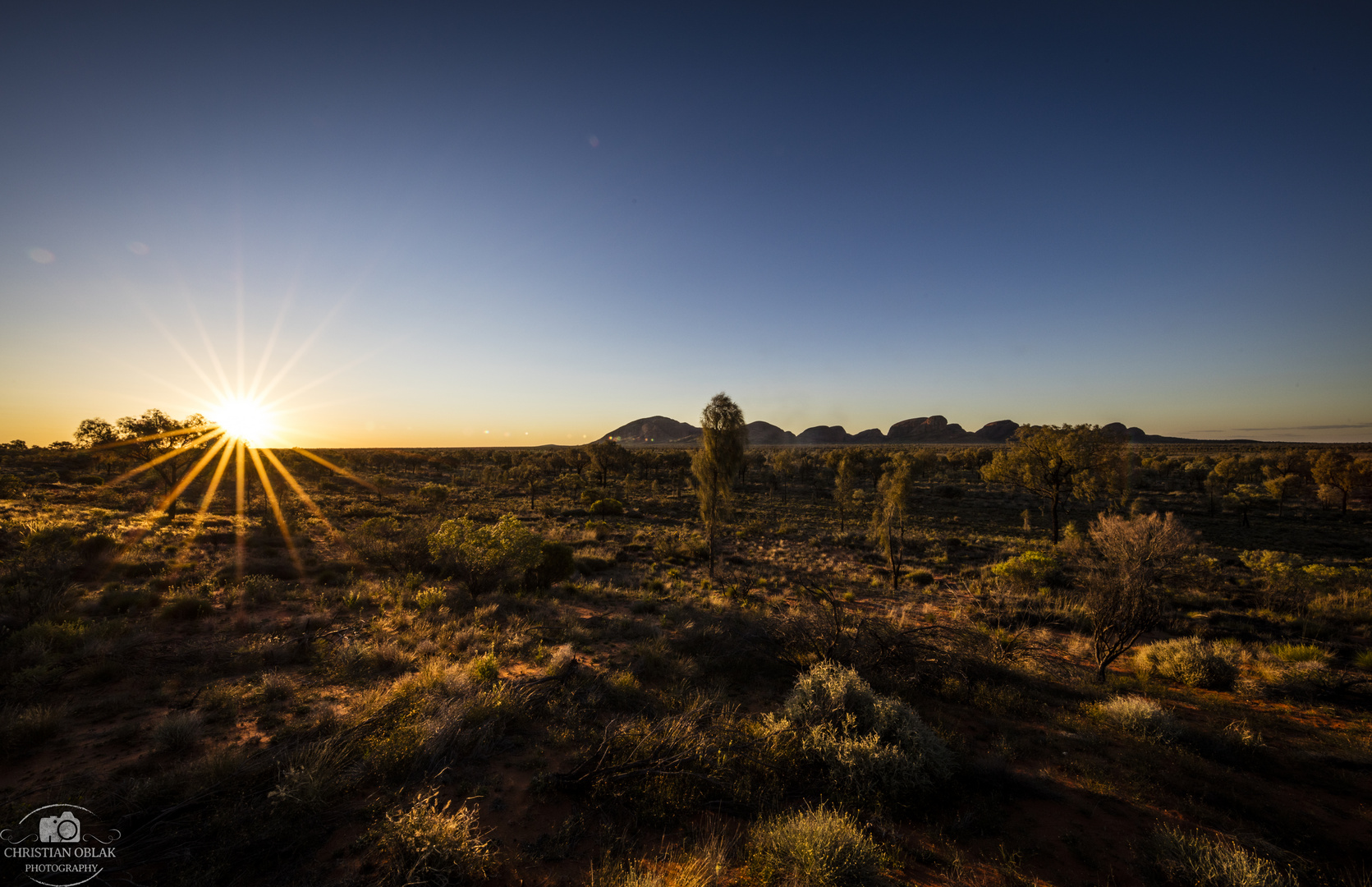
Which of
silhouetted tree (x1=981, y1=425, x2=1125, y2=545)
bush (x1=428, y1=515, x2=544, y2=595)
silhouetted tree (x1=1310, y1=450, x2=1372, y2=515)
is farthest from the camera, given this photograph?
silhouetted tree (x1=1310, y1=450, x2=1372, y2=515)

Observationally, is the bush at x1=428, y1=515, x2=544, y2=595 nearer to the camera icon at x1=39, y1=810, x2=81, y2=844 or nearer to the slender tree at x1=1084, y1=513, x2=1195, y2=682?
the camera icon at x1=39, y1=810, x2=81, y2=844

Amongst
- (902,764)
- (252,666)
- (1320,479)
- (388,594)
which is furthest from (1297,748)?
(1320,479)

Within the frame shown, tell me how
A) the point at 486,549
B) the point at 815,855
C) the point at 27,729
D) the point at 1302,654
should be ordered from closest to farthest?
the point at 815,855
the point at 27,729
the point at 1302,654
the point at 486,549

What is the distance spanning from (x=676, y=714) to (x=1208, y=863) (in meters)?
6.44

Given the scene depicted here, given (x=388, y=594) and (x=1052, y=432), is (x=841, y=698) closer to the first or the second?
(x=388, y=594)

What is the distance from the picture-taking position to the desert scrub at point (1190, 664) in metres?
9.41

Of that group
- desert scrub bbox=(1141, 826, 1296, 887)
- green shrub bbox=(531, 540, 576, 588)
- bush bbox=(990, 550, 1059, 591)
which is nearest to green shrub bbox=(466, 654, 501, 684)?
green shrub bbox=(531, 540, 576, 588)

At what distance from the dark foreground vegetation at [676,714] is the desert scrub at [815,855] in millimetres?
31

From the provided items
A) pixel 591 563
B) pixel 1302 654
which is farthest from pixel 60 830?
pixel 1302 654

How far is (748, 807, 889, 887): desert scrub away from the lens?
4398mm

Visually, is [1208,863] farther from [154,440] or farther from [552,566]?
[154,440]

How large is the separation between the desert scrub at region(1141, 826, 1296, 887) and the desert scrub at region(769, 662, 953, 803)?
79.3 inches

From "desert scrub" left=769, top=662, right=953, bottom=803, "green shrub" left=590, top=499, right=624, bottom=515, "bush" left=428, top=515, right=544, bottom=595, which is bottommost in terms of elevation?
"green shrub" left=590, top=499, right=624, bottom=515

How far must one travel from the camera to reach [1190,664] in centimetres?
965
